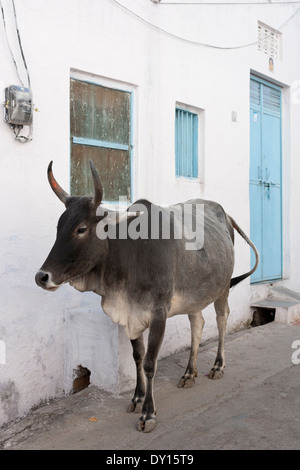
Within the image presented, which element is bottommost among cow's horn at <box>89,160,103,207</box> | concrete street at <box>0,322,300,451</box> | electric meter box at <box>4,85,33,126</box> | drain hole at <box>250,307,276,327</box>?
concrete street at <box>0,322,300,451</box>

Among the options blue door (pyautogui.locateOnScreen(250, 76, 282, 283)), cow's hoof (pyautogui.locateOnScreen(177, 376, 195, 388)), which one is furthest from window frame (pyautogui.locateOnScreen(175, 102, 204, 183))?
cow's hoof (pyautogui.locateOnScreen(177, 376, 195, 388))

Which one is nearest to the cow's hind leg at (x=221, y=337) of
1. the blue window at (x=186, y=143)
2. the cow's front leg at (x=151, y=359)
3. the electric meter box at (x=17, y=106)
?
the cow's front leg at (x=151, y=359)

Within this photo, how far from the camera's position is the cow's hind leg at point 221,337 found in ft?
14.7

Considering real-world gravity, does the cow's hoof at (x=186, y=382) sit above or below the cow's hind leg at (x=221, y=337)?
below

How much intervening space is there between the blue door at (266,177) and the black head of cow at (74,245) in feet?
13.0

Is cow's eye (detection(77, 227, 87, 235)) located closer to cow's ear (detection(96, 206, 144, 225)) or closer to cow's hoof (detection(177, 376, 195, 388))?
cow's ear (detection(96, 206, 144, 225))

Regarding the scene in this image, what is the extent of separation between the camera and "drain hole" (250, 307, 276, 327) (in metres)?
6.69

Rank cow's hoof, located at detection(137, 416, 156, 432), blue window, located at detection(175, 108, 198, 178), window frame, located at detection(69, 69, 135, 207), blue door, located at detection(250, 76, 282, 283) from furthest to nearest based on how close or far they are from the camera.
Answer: blue door, located at detection(250, 76, 282, 283) → blue window, located at detection(175, 108, 198, 178) → window frame, located at detection(69, 69, 135, 207) → cow's hoof, located at detection(137, 416, 156, 432)

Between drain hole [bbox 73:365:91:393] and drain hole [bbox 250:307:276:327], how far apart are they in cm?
293

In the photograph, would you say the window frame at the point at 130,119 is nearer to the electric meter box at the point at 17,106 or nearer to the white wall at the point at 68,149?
the white wall at the point at 68,149

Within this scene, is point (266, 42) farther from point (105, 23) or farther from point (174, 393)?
point (174, 393)
